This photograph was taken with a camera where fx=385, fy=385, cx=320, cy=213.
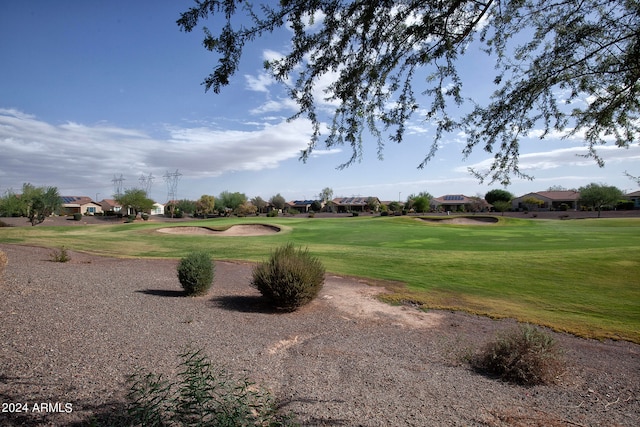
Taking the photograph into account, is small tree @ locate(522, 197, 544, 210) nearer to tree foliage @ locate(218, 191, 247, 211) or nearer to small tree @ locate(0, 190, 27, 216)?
tree foliage @ locate(218, 191, 247, 211)

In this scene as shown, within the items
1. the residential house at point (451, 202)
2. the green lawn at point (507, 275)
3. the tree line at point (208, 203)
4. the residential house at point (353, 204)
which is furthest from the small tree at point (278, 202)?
the green lawn at point (507, 275)

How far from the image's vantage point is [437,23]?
5.26 meters

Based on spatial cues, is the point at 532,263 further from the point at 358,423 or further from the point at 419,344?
the point at 358,423

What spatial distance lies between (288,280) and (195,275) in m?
3.18

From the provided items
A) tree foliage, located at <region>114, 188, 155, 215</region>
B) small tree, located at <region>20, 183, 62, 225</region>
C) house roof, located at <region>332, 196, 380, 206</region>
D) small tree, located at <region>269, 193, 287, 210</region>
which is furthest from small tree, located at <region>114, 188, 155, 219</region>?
house roof, located at <region>332, 196, 380, 206</region>

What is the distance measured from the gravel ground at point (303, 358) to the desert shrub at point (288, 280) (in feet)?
1.48

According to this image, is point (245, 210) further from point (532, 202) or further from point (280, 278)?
point (280, 278)

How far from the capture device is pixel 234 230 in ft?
142

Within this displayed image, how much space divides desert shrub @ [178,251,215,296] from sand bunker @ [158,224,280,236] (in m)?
29.2

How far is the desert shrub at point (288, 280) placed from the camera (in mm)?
11023

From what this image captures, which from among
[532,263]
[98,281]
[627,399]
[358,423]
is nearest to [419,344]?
[627,399]

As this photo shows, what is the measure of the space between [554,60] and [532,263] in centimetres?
1355

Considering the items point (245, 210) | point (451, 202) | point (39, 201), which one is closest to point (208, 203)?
point (245, 210)

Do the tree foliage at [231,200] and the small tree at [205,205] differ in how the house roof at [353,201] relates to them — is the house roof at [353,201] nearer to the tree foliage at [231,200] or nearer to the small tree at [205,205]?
the tree foliage at [231,200]
